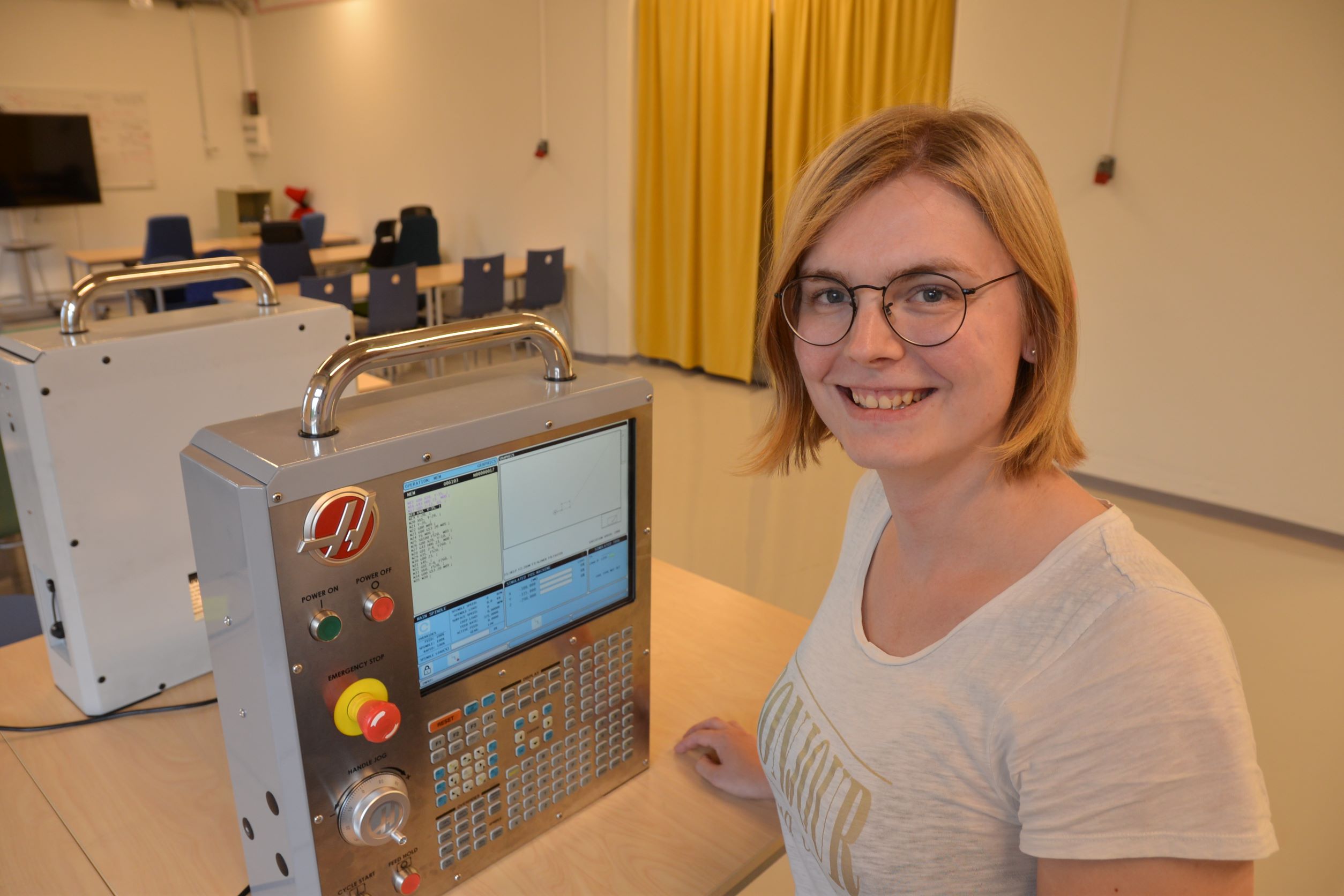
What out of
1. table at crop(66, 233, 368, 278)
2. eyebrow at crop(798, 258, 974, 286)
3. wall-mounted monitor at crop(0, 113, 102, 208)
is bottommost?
table at crop(66, 233, 368, 278)

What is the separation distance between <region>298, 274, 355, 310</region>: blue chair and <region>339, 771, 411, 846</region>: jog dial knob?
4146mm

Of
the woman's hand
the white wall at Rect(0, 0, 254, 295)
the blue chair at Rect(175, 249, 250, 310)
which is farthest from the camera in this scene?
the white wall at Rect(0, 0, 254, 295)

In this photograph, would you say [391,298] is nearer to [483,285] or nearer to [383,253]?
[483,285]

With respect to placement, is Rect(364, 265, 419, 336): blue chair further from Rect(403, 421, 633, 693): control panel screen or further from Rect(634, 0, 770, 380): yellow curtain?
Rect(403, 421, 633, 693): control panel screen

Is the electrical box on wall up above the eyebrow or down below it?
above

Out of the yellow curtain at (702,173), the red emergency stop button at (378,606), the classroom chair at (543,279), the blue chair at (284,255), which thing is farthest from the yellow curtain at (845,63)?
the red emergency stop button at (378,606)

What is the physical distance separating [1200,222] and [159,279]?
3.70 metres

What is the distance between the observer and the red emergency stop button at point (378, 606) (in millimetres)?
781

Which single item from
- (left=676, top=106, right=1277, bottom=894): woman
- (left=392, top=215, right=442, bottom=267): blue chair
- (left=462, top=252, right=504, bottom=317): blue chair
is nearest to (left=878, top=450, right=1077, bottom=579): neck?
(left=676, top=106, right=1277, bottom=894): woman

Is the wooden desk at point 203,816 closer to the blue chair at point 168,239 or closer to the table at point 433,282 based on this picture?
the table at point 433,282

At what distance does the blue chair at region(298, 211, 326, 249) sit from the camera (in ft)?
23.4

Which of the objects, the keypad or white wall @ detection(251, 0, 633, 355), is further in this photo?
white wall @ detection(251, 0, 633, 355)

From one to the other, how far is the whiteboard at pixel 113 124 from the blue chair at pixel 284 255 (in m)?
2.97

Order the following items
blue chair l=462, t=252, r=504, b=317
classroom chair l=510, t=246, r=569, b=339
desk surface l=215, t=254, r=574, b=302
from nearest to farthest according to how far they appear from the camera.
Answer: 1. desk surface l=215, t=254, r=574, b=302
2. blue chair l=462, t=252, r=504, b=317
3. classroom chair l=510, t=246, r=569, b=339
